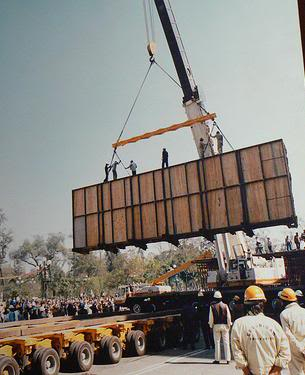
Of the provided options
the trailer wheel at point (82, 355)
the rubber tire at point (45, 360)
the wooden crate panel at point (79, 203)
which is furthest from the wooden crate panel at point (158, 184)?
the rubber tire at point (45, 360)

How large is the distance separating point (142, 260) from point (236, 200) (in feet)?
174

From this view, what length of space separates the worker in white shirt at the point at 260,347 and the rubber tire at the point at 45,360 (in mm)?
5826

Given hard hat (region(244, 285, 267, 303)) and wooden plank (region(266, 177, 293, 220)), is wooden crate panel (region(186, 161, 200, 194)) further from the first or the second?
hard hat (region(244, 285, 267, 303))

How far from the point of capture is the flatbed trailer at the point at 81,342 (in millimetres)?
8352

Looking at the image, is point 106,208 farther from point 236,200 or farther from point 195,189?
point 236,200

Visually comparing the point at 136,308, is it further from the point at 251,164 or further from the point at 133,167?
the point at 251,164

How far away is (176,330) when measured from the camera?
13.5 meters

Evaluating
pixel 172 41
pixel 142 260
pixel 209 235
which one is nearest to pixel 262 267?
pixel 209 235

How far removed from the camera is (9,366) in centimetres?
773

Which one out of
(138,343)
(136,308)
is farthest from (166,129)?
(138,343)

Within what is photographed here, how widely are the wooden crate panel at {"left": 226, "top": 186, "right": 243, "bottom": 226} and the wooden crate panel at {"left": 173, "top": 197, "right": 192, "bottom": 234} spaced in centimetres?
174

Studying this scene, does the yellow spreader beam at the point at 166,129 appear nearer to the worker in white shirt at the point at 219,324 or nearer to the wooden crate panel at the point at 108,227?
the wooden crate panel at the point at 108,227

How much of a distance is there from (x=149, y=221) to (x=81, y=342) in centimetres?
757

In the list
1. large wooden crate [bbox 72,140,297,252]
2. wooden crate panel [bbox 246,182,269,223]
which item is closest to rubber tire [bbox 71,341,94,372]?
large wooden crate [bbox 72,140,297,252]
